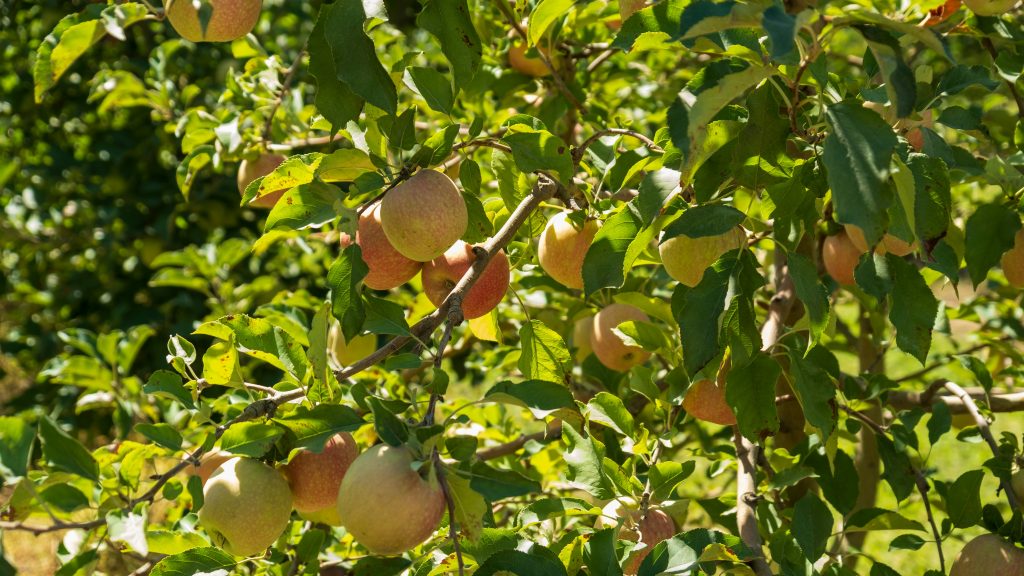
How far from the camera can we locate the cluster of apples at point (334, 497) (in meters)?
0.89

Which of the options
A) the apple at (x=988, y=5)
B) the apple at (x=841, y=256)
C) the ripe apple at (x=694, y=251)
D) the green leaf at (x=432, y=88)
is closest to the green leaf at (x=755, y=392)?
the ripe apple at (x=694, y=251)

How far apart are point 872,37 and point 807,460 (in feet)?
2.95

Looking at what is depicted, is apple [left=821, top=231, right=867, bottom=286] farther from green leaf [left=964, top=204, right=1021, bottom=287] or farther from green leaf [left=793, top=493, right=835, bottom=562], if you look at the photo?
green leaf [left=793, top=493, right=835, bottom=562]

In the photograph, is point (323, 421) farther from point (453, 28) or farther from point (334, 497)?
point (453, 28)

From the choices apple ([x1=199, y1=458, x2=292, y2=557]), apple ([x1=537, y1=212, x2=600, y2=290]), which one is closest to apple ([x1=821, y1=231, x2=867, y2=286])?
apple ([x1=537, y1=212, x2=600, y2=290])

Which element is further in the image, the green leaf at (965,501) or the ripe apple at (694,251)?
the green leaf at (965,501)

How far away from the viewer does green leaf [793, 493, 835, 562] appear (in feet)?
4.00

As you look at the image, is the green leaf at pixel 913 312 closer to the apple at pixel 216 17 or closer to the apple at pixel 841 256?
the apple at pixel 841 256

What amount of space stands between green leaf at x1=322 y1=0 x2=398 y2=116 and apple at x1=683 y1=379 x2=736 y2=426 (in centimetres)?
60

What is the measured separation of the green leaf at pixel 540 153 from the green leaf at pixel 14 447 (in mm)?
626

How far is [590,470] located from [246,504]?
40 centimetres

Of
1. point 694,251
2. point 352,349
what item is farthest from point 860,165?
point 352,349

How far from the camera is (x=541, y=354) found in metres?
1.20

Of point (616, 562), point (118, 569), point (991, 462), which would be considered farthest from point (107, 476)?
point (118, 569)
